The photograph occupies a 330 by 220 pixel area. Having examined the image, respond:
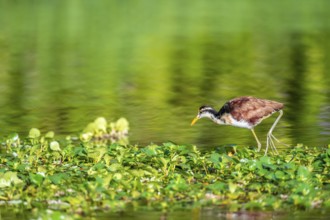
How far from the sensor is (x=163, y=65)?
93.7 ft

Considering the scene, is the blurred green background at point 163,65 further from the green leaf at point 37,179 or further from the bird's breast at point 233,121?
the green leaf at point 37,179

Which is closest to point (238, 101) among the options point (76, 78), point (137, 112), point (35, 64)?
point (137, 112)

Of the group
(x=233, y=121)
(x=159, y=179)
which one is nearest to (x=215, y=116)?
(x=233, y=121)

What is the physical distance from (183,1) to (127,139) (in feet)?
115

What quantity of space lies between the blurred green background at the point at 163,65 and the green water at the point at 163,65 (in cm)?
3

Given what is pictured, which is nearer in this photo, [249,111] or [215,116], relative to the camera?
[249,111]

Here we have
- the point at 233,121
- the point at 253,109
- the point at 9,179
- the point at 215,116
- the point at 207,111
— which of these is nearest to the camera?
the point at 9,179

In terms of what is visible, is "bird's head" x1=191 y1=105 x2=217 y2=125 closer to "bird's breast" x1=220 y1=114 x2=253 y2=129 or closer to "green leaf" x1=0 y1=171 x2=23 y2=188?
"bird's breast" x1=220 y1=114 x2=253 y2=129

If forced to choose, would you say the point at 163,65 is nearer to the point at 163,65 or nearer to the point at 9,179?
the point at 163,65

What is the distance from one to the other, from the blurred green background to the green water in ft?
0.10

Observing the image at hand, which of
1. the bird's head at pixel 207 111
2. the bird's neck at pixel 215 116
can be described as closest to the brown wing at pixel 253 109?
the bird's neck at pixel 215 116

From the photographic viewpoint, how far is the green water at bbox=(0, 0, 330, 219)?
60.4ft

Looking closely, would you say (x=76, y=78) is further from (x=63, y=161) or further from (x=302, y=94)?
(x=63, y=161)

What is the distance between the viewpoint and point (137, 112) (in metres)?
20.0
